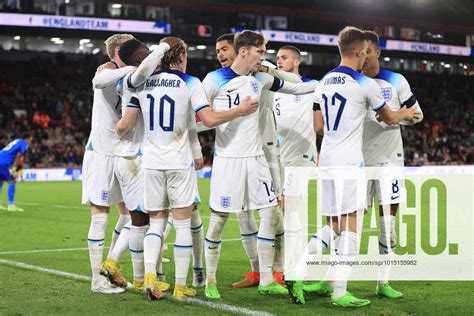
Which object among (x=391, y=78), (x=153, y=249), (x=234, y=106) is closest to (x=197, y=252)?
(x=153, y=249)

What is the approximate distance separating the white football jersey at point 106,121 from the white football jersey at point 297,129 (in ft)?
6.38

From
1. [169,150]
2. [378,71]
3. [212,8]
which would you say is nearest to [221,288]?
[169,150]

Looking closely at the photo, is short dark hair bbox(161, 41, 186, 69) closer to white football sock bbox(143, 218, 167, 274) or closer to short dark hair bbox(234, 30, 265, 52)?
short dark hair bbox(234, 30, 265, 52)

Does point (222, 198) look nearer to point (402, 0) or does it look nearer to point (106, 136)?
point (106, 136)

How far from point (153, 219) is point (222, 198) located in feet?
2.22

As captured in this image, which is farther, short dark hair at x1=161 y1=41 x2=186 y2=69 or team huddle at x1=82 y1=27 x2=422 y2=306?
short dark hair at x1=161 y1=41 x2=186 y2=69

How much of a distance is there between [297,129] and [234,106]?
145cm

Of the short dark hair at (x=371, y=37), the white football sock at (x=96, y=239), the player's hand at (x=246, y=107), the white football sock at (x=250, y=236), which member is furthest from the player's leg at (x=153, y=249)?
the short dark hair at (x=371, y=37)

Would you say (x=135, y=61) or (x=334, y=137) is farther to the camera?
(x=135, y=61)

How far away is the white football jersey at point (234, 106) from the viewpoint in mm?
6941

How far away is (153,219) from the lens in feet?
22.5

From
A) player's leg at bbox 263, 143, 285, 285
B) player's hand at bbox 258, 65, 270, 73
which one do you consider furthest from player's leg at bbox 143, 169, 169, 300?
player's hand at bbox 258, 65, 270, 73

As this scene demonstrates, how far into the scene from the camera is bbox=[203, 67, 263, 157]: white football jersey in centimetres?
694

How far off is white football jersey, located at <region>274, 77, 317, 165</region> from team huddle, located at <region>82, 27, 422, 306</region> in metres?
0.55
